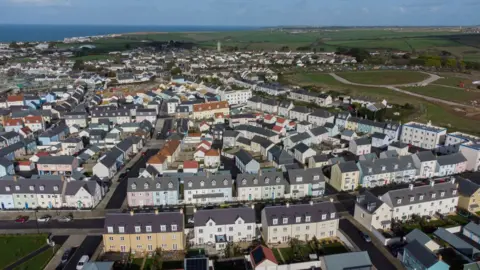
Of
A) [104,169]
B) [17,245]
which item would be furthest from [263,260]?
[104,169]

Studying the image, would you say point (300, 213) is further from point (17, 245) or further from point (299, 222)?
point (17, 245)

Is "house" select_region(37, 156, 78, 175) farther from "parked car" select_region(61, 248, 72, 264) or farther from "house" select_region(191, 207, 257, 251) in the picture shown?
"house" select_region(191, 207, 257, 251)

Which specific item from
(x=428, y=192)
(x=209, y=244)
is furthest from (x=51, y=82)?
(x=428, y=192)

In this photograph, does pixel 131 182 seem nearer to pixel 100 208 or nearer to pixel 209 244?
pixel 100 208

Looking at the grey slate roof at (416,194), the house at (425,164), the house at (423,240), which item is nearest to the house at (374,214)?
the grey slate roof at (416,194)

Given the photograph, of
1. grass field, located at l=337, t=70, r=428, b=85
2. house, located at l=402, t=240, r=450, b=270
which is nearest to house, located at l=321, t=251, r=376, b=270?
house, located at l=402, t=240, r=450, b=270

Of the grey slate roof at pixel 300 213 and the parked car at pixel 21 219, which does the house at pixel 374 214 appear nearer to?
the grey slate roof at pixel 300 213
